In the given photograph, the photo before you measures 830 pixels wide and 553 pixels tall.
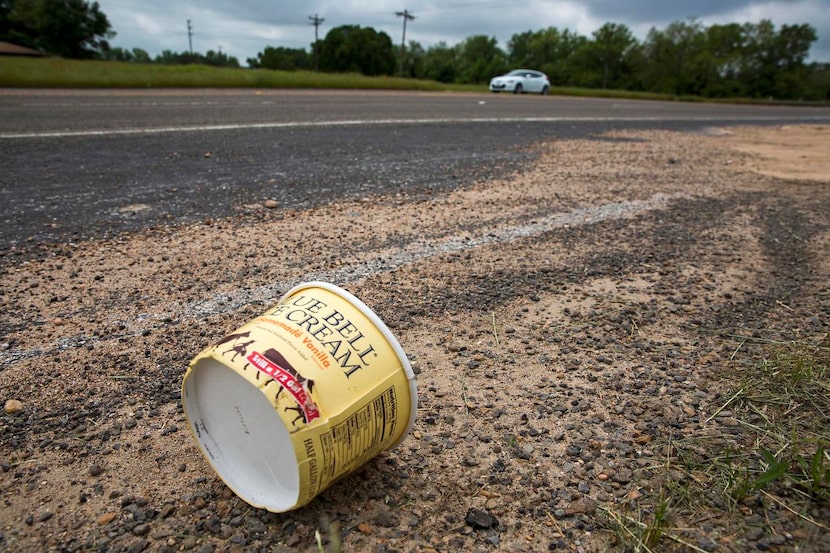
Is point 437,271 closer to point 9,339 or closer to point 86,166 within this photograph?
point 9,339

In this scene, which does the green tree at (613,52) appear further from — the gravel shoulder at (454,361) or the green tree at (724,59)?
the gravel shoulder at (454,361)

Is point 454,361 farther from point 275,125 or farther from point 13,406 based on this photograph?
point 275,125

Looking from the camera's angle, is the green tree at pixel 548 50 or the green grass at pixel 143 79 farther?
the green tree at pixel 548 50

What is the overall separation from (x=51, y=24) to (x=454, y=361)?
61.7 meters

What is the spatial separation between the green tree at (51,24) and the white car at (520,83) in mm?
44033

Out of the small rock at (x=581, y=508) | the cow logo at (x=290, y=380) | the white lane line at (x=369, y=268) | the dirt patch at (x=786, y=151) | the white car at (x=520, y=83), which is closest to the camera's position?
the cow logo at (x=290, y=380)

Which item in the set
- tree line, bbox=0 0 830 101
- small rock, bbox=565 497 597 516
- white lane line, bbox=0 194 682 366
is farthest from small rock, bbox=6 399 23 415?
tree line, bbox=0 0 830 101

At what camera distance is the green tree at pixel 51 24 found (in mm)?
48875

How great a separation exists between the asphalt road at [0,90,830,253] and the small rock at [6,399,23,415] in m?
1.70

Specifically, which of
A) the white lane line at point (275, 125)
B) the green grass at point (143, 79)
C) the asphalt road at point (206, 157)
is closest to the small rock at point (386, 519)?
the asphalt road at point (206, 157)

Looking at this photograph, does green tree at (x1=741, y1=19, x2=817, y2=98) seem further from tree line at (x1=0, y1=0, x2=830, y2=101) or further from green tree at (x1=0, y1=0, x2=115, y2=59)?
green tree at (x1=0, y1=0, x2=115, y2=59)

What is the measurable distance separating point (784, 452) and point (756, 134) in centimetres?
1204

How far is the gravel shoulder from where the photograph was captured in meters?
1.72

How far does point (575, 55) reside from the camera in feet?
236
